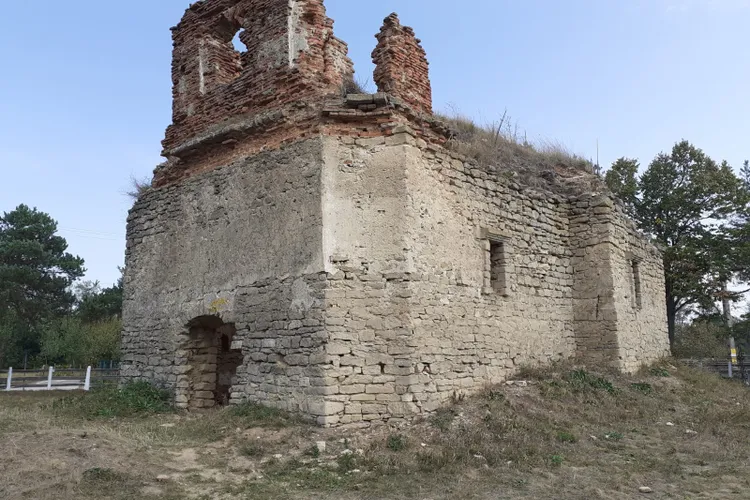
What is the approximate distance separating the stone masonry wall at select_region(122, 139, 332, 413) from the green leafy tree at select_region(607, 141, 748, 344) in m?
16.8

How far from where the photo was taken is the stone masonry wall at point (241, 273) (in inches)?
309

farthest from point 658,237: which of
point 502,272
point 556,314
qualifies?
point 502,272

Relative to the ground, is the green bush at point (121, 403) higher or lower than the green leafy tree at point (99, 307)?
lower

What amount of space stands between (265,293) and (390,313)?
186cm

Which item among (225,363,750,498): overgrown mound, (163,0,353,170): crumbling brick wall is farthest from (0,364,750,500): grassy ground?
(163,0,353,170): crumbling brick wall

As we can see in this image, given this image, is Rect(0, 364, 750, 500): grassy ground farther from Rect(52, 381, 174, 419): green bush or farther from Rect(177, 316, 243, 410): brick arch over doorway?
Rect(177, 316, 243, 410): brick arch over doorway

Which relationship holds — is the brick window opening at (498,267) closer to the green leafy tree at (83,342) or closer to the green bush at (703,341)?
the green bush at (703,341)

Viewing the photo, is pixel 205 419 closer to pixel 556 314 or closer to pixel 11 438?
pixel 11 438

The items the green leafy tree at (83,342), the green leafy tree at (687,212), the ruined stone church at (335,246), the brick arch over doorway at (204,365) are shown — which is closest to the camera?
the ruined stone church at (335,246)

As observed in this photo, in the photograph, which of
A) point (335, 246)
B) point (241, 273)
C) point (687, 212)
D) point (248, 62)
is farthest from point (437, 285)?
point (687, 212)

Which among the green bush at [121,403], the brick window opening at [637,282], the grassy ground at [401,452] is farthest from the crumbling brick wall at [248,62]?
the brick window opening at [637,282]

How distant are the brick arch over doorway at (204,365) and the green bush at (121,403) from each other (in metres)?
0.37

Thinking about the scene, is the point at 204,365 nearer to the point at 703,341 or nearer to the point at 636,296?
the point at 636,296

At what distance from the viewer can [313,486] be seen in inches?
221
